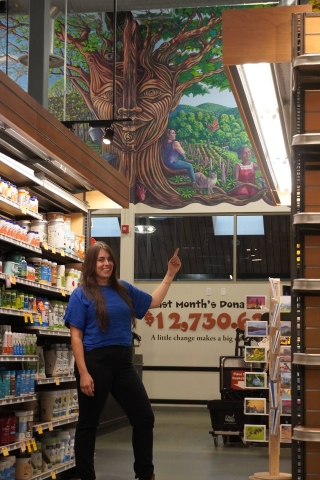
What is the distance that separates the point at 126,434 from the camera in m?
9.75

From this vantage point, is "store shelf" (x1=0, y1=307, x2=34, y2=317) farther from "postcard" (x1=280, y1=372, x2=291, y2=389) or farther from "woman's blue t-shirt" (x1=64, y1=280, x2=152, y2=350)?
"postcard" (x1=280, y1=372, x2=291, y2=389)

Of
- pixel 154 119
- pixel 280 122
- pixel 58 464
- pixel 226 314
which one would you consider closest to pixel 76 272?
pixel 58 464

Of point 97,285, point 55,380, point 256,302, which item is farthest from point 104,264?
point 256,302

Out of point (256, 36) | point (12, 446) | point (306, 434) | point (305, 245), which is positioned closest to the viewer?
point (306, 434)

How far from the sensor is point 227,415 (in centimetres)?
916

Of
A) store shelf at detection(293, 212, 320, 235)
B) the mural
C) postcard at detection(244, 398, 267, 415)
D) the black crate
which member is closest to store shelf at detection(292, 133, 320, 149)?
store shelf at detection(293, 212, 320, 235)

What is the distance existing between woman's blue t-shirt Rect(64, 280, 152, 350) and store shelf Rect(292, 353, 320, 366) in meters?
1.36

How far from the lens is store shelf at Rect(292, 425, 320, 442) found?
3.65 metres

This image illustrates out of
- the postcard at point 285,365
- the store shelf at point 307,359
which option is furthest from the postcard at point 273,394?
the store shelf at point 307,359

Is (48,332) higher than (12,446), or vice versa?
(48,332)

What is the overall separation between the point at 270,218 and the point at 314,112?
33.6 feet

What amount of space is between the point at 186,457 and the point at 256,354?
130 centimetres

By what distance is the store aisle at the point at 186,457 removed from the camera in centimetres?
655

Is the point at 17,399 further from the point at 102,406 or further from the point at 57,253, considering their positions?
the point at 57,253
